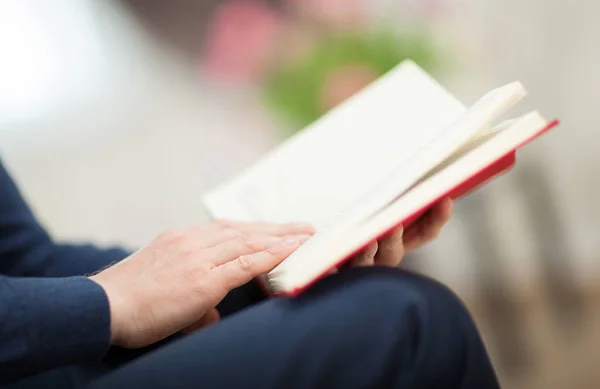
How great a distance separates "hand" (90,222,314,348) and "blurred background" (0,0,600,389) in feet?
1.67

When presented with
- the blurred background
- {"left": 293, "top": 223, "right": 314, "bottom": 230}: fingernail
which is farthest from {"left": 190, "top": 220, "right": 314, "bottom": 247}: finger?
the blurred background

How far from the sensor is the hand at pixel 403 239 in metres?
0.52

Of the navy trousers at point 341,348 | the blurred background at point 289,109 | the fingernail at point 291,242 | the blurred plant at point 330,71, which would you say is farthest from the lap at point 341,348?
the blurred plant at point 330,71

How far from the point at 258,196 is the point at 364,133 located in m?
0.13

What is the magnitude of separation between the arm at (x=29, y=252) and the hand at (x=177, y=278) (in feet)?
0.50

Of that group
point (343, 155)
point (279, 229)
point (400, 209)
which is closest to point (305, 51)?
point (343, 155)

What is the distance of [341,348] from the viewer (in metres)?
0.39

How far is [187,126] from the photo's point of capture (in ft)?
3.52

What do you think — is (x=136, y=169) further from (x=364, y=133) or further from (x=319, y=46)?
(x=364, y=133)

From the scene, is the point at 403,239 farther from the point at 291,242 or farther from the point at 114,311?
the point at 114,311

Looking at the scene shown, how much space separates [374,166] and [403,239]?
0.08 metres

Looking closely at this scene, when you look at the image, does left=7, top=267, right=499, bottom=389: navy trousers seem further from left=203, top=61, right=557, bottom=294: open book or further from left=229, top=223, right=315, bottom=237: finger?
left=229, top=223, right=315, bottom=237: finger

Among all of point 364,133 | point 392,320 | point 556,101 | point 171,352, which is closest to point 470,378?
point 392,320

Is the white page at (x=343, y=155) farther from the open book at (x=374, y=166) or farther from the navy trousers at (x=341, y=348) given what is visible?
the navy trousers at (x=341, y=348)
